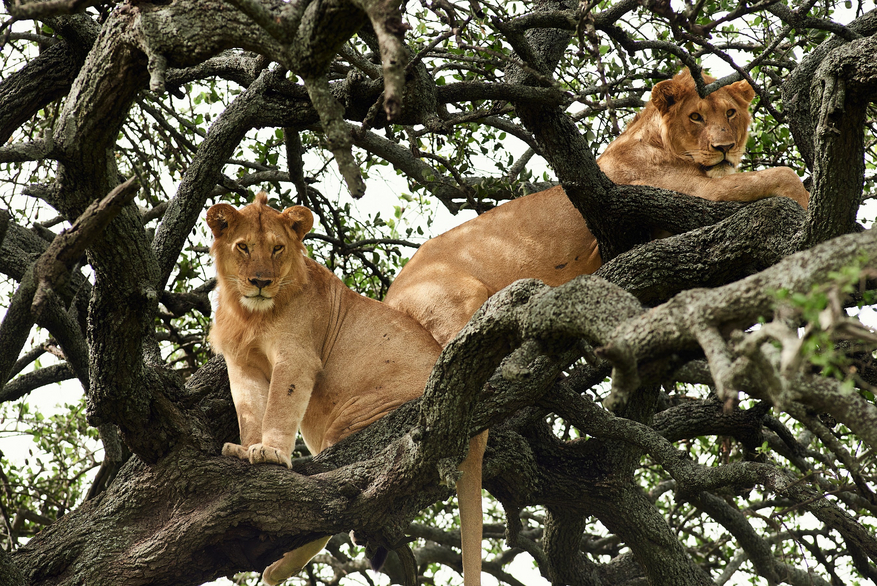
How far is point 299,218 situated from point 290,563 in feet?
6.15

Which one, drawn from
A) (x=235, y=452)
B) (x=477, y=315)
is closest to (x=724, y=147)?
(x=477, y=315)

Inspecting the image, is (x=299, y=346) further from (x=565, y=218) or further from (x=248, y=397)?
(x=565, y=218)

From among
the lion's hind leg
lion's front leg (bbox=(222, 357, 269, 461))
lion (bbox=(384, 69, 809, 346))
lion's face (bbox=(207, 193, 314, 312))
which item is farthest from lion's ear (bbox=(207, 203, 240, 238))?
the lion's hind leg

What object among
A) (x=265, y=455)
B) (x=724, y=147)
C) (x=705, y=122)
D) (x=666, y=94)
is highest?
(x=666, y=94)

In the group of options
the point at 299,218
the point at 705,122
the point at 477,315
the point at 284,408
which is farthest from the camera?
the point at 705,122

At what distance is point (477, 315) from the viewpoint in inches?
141

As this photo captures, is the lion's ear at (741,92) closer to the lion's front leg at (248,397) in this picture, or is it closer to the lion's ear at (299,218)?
the lion's ear at (299,218)

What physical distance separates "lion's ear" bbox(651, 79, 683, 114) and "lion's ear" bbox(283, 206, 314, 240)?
2.20m

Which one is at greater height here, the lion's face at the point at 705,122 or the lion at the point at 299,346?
the lion's face at the point at 705,122

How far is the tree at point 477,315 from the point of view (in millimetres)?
2451

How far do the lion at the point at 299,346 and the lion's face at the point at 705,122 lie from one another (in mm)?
1934

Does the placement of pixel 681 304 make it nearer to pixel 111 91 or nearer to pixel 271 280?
pixel 111 91

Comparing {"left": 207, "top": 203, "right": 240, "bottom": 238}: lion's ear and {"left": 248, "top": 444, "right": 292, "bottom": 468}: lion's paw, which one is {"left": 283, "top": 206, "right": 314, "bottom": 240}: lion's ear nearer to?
{"left": 207, "top": 203, "right": 240, "bottom": 238}: lion's ear

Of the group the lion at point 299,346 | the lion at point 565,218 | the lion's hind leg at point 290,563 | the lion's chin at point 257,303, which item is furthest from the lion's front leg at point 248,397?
the lion at point 565,218
